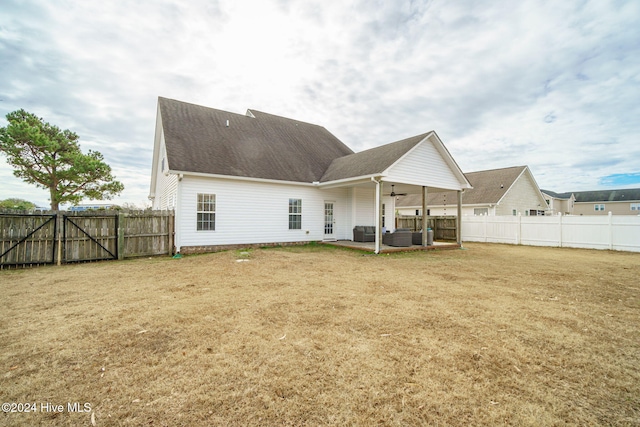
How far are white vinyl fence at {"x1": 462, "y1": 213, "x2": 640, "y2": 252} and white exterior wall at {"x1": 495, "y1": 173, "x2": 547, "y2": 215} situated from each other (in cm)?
532

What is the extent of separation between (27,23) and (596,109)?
87.4 feet

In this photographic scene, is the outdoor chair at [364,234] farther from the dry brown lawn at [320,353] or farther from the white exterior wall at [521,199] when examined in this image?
the white exterior wall at [521,199]

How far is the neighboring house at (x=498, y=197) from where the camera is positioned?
21.9 m

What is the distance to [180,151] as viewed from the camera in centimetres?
1167

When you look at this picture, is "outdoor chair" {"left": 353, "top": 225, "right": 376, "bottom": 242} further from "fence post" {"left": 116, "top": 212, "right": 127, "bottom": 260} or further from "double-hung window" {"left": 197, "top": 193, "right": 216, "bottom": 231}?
"fence post" {"left": 116, "top": 212, "right": 127, "bottom": 260}

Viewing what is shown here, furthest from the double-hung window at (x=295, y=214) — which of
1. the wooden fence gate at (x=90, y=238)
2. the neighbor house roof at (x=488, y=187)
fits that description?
the neighbor house roof at (x=488, y=187)

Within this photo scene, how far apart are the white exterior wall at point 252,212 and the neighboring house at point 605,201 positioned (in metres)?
41.9

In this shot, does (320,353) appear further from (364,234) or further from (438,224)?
(438,224)

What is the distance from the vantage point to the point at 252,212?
12.7 meters

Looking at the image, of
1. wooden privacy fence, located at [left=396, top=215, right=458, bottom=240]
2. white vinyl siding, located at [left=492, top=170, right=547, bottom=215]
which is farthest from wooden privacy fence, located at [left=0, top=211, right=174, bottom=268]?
white vinyl siding, located at [left=492, top=170, right=547, bottom=215]

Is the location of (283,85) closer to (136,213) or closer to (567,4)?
(136,213)

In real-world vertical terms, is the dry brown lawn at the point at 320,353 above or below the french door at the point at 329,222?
below

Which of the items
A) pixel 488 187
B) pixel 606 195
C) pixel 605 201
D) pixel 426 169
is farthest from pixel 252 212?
pixel 606 195

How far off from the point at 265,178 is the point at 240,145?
283cm
